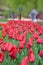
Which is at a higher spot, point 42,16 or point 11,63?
point 11,63

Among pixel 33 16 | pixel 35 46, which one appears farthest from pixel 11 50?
pixel 33 16

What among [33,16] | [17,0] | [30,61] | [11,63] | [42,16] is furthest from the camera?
[42,16]

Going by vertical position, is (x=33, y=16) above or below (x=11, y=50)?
below

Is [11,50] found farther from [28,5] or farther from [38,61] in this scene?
[28,5]

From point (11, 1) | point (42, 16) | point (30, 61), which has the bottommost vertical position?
point (42, 16)

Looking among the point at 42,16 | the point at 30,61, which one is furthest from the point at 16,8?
the point at 30,61

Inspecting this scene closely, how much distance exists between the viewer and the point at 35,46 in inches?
208

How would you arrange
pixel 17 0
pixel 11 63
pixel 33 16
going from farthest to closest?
pixel 17 0 < pixel 33 16 < pixel 11 63

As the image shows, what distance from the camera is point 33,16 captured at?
62.6ft

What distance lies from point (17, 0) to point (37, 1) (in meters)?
2.38

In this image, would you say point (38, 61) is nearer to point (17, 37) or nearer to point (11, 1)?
point (17, 37)

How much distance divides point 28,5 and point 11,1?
1.83 metres

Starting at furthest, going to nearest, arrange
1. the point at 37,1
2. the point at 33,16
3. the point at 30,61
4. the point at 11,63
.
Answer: the point at 37,1, the point at 33,16, the point at 11,63, the point at 30,61

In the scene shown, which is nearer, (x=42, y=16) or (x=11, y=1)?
(x=11, y=1)
